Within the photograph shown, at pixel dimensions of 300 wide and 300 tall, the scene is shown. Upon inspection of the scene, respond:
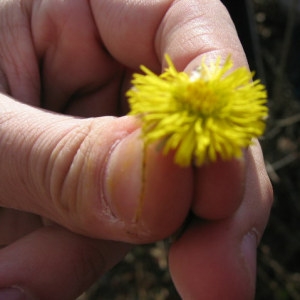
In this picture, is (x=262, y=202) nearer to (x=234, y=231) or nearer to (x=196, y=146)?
(x=234, y=231)

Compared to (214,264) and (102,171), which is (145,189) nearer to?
(102,171)

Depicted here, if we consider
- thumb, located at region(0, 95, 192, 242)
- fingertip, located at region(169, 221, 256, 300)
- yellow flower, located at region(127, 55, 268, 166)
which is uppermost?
yellow flower, located at region(127, 55, 268, 166)

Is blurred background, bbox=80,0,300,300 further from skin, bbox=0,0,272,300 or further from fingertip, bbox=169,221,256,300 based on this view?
fingertip, bbox=169,221,256,300

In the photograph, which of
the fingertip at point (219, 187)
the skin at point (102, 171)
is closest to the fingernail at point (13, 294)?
the skin at point (102, 171)

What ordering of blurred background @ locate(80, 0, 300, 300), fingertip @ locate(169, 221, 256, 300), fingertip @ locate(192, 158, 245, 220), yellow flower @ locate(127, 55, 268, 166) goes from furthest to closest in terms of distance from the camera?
1. blurred background @ locate(80, 0, 300, 300)
2. fingertip @ locate(169, 221, 256, 300)
3. fingertip @ locate(192, 158, 245, 220)
4. yellow flower @ locate(127, 55, 268, 166)

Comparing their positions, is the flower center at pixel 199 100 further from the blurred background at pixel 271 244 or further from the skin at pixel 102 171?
the blurred background at pixel 271 244

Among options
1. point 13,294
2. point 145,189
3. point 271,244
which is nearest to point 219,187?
point 145,189

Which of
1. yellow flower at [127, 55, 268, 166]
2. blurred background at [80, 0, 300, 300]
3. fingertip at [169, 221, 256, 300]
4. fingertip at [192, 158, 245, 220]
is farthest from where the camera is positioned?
blurred background at [80, 0, 300, 300]

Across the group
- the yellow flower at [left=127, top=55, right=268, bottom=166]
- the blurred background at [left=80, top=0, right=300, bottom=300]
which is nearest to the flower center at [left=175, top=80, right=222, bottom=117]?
the yellow flower at [left=127, top=55, right=268, bottom=166]
